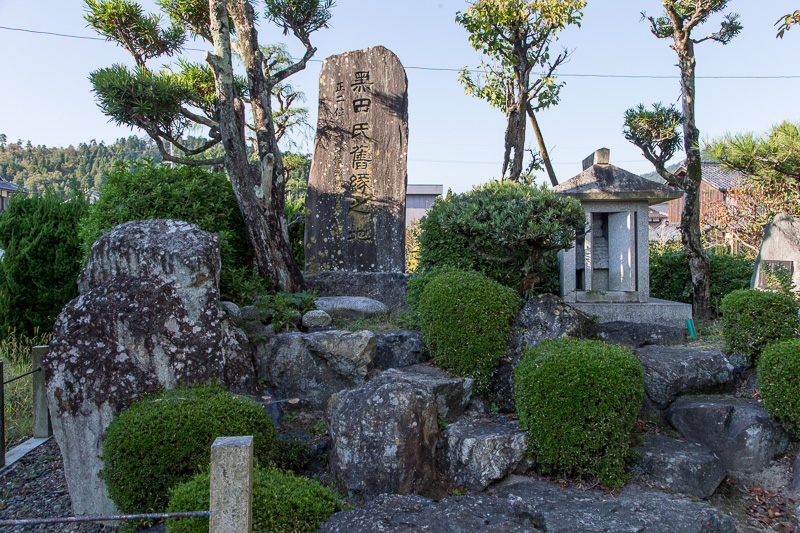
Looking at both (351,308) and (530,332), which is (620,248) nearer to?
(530,332)

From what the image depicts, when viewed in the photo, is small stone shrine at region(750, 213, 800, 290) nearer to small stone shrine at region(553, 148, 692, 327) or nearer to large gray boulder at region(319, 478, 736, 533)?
small stone shrine at region(553, 148, 692, 327)

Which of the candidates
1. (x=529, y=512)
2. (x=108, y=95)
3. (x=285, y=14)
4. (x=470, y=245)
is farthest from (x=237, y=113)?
(x=529, y=512)

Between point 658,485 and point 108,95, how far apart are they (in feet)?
23.3

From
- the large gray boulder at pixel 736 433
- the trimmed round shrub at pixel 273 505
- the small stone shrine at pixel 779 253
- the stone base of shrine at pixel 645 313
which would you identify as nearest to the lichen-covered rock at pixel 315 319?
the trimmed round shrub at pixel 273 505

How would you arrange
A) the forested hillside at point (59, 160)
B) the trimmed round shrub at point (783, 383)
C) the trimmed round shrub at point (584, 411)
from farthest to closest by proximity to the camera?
the forested hillside at point (59, 160) < the trimmed round shrub at point (783, 383) < the trimmed round shrub at point (584, 411)

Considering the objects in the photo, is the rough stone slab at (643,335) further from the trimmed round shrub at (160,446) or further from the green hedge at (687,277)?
the trimmed round shrub at (160,446)

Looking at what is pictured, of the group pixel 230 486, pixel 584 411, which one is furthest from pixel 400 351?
pixel 230 486

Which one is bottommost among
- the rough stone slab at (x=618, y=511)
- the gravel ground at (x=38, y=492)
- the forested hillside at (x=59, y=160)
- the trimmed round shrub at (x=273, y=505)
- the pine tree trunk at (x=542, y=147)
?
the gravel ground at (x=38, y=492)

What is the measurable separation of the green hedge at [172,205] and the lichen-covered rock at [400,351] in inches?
69.7

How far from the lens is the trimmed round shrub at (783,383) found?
4.15 meters

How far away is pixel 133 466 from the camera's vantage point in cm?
347

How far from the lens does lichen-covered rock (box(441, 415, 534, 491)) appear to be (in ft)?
12.7

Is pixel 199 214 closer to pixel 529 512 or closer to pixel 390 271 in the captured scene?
pixel 390 271

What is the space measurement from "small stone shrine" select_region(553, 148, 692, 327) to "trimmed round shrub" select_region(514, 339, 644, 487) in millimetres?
3089
